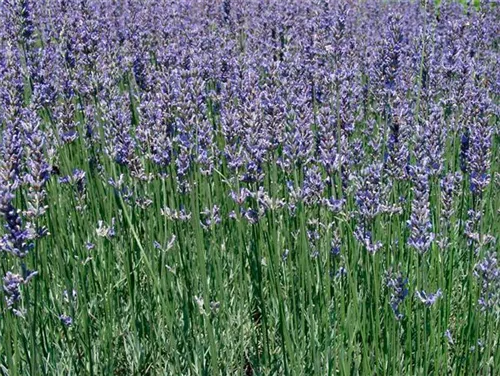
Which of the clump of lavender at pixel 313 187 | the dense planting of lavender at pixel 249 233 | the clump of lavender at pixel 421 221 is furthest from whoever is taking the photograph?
the clump of lavender at pixel 313 187

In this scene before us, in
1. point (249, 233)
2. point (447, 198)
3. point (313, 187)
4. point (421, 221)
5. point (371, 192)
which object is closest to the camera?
point (421, 221)

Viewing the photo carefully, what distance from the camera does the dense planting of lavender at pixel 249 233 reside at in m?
2.45

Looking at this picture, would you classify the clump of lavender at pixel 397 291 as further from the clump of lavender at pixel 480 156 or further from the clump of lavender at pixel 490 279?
the clump of lavender at pixel 480 156

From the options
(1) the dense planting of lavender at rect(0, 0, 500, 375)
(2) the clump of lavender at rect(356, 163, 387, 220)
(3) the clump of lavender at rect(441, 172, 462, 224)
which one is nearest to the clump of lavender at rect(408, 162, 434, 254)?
(1) the dense planting of lavender at rect(0, 0, 500, 375)

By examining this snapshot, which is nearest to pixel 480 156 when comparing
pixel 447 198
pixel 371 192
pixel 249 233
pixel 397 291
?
pixel 447 198

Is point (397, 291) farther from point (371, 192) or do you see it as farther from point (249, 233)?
point (249, 233)

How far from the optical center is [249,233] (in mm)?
3553

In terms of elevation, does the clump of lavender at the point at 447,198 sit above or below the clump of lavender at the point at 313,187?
below

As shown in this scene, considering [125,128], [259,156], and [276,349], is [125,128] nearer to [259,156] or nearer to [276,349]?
[259,156]

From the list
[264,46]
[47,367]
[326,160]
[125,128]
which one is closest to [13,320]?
[47,367]

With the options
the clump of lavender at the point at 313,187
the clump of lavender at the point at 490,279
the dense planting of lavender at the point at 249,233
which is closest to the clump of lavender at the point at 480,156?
the dense planting of lavender at the point at 249,233

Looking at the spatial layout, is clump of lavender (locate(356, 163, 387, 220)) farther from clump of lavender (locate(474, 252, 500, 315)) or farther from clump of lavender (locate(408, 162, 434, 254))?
clump of lavender (locate(474, 252, 500, 315))

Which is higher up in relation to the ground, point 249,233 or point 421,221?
point 421,221

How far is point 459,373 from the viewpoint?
2.75m
